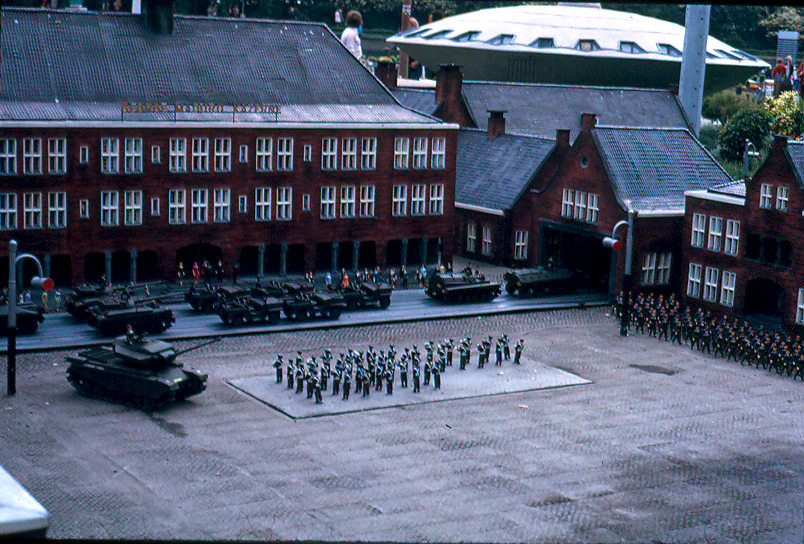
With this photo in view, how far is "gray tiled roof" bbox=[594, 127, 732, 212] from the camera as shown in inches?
2335

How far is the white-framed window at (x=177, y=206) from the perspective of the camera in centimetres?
5706

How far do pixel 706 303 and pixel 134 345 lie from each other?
33232 millimetres

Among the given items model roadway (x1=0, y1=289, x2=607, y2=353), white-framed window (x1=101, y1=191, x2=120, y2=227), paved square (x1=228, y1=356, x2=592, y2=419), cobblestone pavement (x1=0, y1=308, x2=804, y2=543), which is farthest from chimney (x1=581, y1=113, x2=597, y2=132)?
white-framed window (x1=101, y1=191, x2=120, y2=227)

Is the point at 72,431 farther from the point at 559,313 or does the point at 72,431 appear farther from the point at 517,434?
the point at 559,313

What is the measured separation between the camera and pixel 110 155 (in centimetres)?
5488

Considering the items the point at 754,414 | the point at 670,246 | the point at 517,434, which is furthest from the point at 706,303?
the point at 517,434

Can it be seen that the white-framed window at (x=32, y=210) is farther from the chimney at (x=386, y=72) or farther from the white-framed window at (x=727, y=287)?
the chimney at (x=386, y=72)

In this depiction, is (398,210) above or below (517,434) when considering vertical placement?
above

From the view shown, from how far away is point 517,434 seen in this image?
114ft

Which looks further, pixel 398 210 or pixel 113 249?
pixel 398 210

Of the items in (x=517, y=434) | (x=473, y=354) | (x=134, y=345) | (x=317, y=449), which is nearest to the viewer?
(x=317, y=449)

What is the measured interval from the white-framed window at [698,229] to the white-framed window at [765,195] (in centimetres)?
427

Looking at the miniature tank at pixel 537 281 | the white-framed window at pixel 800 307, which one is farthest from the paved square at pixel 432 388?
the white-framed window at pixel 800 307

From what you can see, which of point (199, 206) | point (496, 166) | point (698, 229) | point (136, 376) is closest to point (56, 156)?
point (199, 206)
